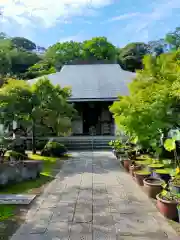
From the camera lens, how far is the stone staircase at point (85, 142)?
15.5 metres

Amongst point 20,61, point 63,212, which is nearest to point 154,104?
point 63,212

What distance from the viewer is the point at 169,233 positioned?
427cm

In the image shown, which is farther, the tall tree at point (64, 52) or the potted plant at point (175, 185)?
the tall tree at point (64, 52)

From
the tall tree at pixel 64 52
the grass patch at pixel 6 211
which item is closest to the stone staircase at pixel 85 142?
the grass patch at pixel 6 211

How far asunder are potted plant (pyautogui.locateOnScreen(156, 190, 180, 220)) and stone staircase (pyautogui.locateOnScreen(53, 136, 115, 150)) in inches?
402

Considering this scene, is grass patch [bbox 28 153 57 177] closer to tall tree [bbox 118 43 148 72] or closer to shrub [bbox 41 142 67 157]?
shrub [bbox 41 142 67 157]

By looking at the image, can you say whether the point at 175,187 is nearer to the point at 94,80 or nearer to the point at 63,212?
the point at 63,212

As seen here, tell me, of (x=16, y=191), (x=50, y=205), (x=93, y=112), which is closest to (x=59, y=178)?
(x=16, y=191)

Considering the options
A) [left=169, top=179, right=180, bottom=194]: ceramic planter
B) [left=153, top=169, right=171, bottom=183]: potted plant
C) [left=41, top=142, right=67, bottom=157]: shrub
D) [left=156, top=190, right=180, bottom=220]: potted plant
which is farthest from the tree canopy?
[left=156, top=190, right=180, bottom=220]: potted plant

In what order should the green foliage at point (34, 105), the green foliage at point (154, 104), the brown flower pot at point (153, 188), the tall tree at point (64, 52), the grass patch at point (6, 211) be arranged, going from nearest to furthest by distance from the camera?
the grass patch at point (6, 211)
the brown flower pot at point (153, 188)
the green foliage at point (154, 104)
the green foliage at point (34, 105)
the tall tree at point (64, 52)

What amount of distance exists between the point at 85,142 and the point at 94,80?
6.26m

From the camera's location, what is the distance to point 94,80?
20531 millimetres

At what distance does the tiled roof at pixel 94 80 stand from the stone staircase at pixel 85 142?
2.86m

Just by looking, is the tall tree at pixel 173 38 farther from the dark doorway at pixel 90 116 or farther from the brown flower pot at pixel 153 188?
the brown flower pot at pixel 153 188
